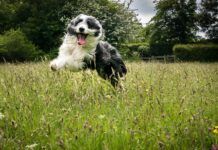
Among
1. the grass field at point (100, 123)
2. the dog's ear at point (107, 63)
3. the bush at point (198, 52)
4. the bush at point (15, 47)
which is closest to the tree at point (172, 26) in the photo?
the bush at point (198, 52)

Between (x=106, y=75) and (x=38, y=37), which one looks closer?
(x=106, y=75)

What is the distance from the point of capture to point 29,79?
5098 millimetres

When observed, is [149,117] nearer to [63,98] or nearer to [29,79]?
[63,98]

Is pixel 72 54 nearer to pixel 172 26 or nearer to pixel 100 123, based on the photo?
pixel 100 123

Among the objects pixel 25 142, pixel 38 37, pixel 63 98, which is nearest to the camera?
pixel 25 142

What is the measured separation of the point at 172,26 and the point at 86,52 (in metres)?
23.7

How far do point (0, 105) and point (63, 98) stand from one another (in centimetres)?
76

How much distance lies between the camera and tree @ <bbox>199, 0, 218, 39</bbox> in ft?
95.7

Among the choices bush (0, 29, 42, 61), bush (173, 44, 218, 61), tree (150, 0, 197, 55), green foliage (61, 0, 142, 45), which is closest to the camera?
bush (0, 29, 42, 61)

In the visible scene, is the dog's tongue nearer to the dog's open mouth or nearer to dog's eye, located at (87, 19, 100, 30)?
the dog's open mouth

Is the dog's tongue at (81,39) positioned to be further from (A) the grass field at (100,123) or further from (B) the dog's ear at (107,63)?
(A) the grass field at (100,123)

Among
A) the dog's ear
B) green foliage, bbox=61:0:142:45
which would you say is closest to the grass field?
the dog's ear

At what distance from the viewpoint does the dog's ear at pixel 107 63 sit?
6.37 metres

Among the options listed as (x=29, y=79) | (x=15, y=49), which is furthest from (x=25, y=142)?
(x=15, y=49)
